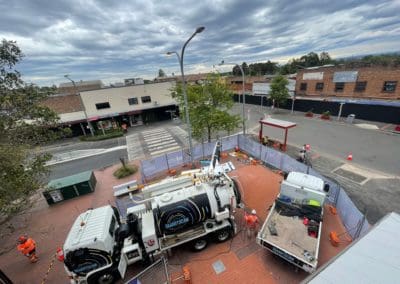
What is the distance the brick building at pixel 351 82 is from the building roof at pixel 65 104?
41.4 meters

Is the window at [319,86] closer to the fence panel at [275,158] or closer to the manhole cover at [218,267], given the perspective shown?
the fence panel at [275,158]

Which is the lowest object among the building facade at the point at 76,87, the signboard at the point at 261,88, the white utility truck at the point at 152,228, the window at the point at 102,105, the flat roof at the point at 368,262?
the white utility truck at the point at 152,228

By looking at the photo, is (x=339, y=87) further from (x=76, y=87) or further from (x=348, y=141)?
(x=76, y=87)

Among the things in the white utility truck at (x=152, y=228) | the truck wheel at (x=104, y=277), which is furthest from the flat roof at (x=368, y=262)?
the truck wheel at (x=104, y=277)

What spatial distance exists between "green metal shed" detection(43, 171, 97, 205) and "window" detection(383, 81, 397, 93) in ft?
126

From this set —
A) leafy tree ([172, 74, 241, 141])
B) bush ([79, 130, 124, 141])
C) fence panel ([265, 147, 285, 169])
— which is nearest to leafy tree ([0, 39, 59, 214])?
leafy tree ([172, 74, 241, 141])

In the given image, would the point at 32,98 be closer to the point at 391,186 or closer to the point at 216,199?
the point at 216,199

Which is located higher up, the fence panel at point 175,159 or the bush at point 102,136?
the fence panel at point 175,159

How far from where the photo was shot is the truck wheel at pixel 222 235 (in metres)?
8.42

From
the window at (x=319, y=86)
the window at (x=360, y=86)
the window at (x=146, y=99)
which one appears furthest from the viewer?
the window at (x=319, y=86)

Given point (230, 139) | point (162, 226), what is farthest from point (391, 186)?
point (162, 226)

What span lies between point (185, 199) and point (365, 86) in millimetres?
34581

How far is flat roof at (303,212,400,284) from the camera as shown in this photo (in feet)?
13.9

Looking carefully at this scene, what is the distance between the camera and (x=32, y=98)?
693 cm
